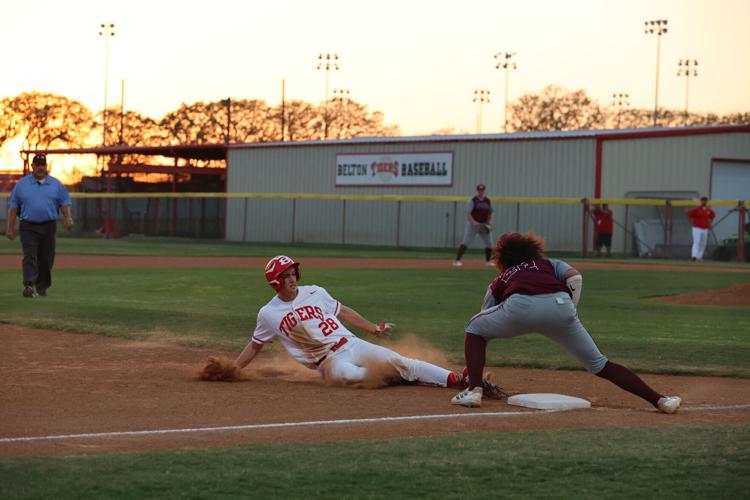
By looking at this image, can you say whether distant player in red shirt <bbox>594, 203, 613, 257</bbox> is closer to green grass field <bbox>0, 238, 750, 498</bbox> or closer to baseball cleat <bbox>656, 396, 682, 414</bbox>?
green grass field <bbox>0, 238, 750, 498</bbox>

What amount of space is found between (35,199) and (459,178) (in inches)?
1137

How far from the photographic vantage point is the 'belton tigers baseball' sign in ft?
144

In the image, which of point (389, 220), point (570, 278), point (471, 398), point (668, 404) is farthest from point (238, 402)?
point (389, 220)

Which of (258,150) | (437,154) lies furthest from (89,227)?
(437,154)

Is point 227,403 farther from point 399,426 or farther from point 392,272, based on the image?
point 392,272

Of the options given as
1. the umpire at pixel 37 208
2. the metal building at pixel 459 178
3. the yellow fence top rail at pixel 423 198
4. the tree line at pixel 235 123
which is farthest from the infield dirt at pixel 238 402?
the tree line at pixel 235 123

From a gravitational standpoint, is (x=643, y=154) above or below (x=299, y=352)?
above

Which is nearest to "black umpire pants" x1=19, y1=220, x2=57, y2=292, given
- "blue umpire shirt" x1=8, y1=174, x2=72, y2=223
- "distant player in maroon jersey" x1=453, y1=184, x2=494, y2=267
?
"blue umpire shirt" x1=8, y1=174, x2=72, y2=223

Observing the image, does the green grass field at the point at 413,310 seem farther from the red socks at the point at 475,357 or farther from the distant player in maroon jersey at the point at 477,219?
the red socks at the point at 475,357

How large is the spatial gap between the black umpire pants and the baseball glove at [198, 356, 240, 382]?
24.6 ft

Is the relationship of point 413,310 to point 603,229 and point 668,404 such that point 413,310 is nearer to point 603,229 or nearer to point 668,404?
point 668,404

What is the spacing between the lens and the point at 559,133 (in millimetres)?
41281

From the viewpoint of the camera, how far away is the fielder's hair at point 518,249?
7.70 m

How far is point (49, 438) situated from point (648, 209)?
33.5 metres
